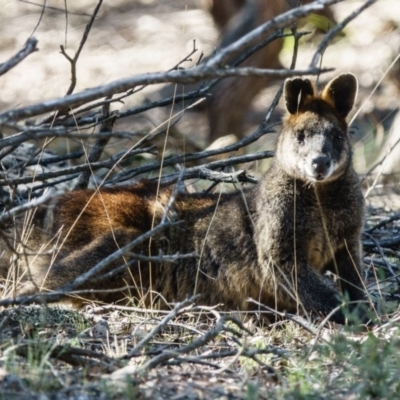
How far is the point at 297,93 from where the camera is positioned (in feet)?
23.4

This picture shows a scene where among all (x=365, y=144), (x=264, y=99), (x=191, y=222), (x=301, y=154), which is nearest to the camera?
(x=301, y=154)

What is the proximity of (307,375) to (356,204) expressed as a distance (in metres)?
2.72

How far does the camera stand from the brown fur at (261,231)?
22.2ft

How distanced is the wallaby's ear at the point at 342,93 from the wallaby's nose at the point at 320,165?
0.64 meters

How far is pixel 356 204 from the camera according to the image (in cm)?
689

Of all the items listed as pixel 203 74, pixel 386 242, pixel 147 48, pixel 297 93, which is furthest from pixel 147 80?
pixel 147 48

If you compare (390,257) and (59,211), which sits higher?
(59,211)

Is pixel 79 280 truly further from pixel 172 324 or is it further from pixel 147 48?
pixel 147 48

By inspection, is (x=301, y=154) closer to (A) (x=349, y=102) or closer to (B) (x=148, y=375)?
(A) (x=349, y=102)

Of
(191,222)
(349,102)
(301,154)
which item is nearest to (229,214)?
(191,222)

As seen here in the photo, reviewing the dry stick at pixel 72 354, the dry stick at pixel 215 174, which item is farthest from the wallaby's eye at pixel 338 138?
the dry stick at pixel 72 354

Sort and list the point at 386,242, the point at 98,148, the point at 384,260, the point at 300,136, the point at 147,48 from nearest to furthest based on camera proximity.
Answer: the point at 300,136, the point at 384,260, the point at 98,148, the point at 386,242, the point at 147,48

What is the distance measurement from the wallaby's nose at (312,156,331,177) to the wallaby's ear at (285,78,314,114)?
620mm

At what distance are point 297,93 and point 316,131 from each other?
1.41ft
